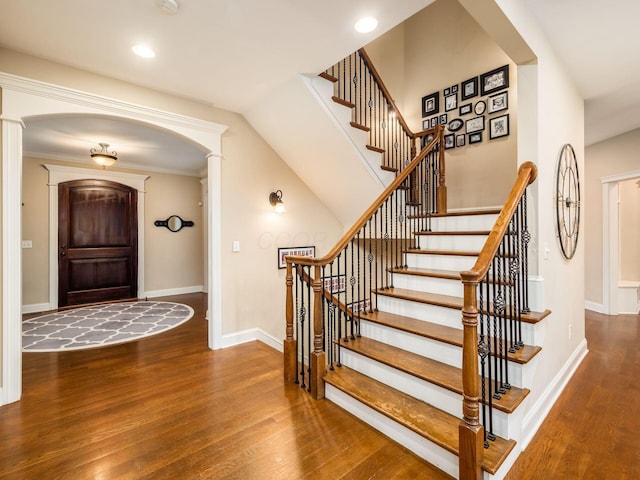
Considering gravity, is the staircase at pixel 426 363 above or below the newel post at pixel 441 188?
below

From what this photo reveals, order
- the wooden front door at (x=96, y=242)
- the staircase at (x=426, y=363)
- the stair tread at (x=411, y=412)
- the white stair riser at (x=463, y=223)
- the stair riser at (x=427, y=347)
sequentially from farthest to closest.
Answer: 1. the wooden front door at (x=96, y=242)
2. the white stair riser at (x=463, y=223)
3. the stair riser at (x=427, y=347)
4. the staircase at (x=426, y=363)
5. the stair tread at (x=411, y=412)

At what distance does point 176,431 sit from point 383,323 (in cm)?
168

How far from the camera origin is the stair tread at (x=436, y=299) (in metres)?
2.16

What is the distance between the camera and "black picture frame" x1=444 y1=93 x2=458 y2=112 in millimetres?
4664

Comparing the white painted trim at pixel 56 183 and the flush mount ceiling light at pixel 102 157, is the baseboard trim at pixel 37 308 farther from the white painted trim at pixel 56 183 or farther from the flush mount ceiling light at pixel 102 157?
the flush mount ceiling light at pixel 102 157

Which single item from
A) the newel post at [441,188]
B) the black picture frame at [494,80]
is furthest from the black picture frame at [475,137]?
the newel post at [441,188]

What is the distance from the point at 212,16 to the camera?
2160mm

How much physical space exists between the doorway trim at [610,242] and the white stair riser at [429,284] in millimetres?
4152

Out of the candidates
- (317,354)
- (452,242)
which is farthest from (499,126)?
(317,354)

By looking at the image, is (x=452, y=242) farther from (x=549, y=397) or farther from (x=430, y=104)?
(x=430, y=104)

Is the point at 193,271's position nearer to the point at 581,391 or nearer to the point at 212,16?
the point at 212,16

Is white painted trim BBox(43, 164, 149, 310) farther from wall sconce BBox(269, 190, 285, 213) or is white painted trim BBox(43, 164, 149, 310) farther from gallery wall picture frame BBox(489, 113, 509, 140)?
gallery wall picture frame BBox(489, 113, 509, 140)

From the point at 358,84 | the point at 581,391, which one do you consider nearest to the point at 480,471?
the point at 581,391

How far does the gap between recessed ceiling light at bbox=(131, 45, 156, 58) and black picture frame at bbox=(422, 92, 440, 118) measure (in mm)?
4033
